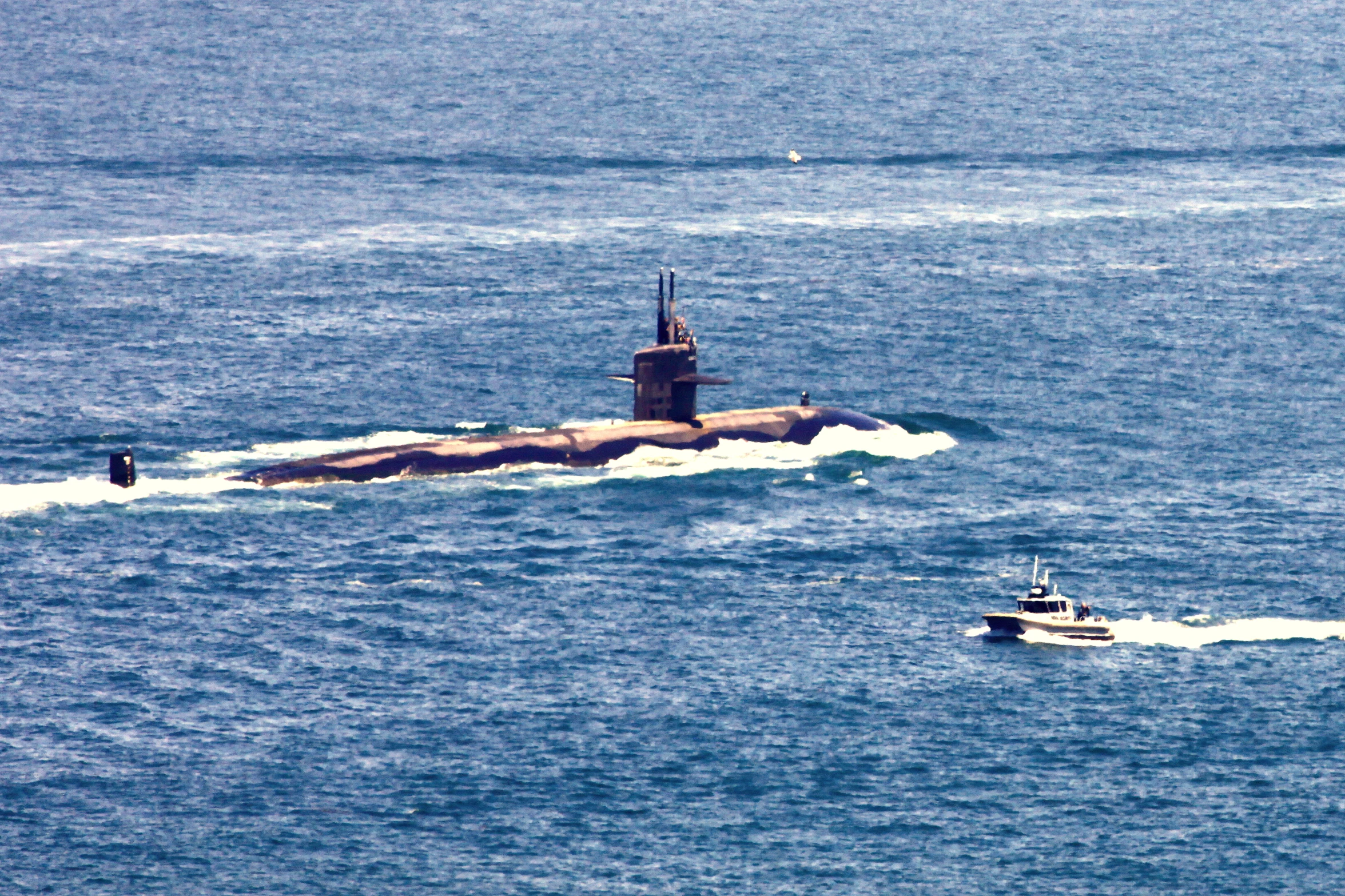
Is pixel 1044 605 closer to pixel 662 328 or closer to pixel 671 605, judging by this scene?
pixel 671 605

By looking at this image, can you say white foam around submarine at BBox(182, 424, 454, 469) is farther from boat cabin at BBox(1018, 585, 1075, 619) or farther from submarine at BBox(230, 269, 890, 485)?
boat cabin at BBox(1018, 585, 1075, 619)

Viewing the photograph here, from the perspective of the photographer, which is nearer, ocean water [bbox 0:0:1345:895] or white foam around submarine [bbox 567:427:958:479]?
ocean water [bbox 0:0:1345:895]

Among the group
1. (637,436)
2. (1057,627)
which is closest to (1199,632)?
(1057,627)

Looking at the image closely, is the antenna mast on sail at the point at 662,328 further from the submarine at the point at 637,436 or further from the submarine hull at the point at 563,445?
the submarine hull at the point at 563,445

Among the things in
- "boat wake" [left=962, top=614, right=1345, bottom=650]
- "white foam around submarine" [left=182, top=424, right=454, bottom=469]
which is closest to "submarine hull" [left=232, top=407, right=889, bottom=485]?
"white foam around submarine" [left=182, top=424, right=454, bottom=469]

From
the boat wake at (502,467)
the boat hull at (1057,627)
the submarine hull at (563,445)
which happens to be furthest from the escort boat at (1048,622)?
the submarine hull at (563,445)

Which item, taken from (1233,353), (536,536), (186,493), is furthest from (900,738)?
(1233,353)
